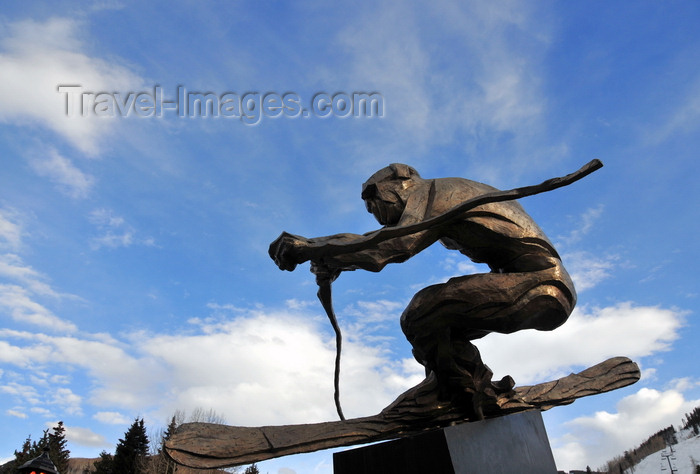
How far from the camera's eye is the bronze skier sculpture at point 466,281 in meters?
3.04

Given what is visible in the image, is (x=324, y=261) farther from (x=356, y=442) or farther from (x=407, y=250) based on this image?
(x=356, y=442)

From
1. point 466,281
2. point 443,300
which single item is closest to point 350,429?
point 443,300

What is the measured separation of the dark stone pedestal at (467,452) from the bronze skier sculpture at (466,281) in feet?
0.67

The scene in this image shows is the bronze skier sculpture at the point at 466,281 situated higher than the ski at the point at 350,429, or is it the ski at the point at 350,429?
the bronze skier sculpture at the point at 466,281

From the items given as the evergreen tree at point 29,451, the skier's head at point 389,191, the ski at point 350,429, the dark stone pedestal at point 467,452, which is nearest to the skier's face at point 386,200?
the skier's head at point 389,191

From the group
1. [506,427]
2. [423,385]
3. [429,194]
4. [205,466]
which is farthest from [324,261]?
[506,427]

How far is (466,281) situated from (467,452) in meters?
1.08

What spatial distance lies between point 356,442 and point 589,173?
7.88ft

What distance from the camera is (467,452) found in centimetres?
278

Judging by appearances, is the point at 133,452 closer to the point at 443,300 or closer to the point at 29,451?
the point at 29,451

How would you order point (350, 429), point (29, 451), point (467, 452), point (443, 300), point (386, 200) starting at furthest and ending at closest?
point (29, 451) → point (386, 200) → point (350, 429) → point (443, 300) → point (467, 452)

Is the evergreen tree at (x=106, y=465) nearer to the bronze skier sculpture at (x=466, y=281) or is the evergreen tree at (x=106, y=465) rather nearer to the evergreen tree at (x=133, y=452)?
the evergreen tree at (x=133, y=452)

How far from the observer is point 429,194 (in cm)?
338

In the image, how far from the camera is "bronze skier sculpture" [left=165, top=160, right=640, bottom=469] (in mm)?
2953
